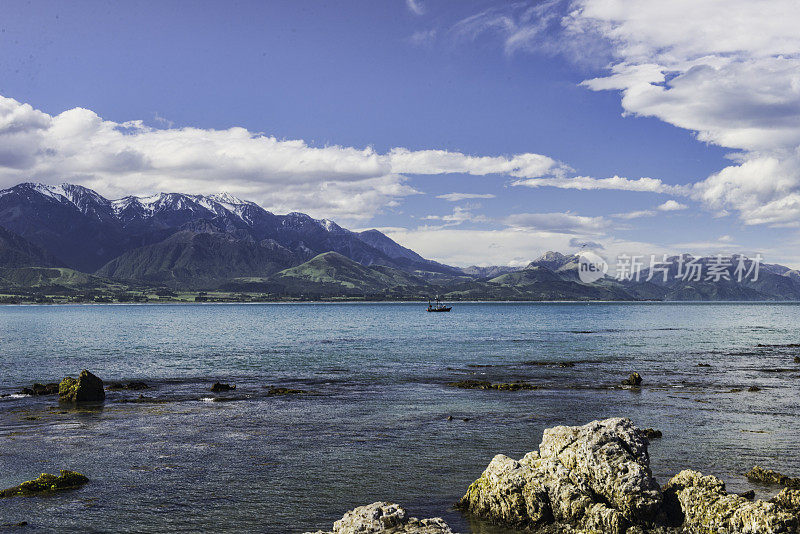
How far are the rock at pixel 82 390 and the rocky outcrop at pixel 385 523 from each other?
4130 cm

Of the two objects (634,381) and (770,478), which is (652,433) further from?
(634,381)

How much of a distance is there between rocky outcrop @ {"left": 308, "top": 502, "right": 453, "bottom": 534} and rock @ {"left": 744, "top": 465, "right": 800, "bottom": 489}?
55.6 ft

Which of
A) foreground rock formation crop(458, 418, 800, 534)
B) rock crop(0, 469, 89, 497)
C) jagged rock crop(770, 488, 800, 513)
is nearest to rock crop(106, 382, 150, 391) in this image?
rock crop(0, 469, 89, 497)

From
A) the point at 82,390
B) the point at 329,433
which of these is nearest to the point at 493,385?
the point at 329,433

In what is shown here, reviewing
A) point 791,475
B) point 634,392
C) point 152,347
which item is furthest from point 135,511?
point 152,347

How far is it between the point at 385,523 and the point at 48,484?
58.6 feet

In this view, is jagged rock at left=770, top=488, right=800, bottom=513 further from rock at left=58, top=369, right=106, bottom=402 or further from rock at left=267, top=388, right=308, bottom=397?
rock at left=58, top=369, right=106, bottom=402

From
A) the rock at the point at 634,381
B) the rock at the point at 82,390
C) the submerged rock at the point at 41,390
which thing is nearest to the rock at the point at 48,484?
the rock at the point at 82,390

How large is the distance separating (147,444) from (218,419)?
7.72 m

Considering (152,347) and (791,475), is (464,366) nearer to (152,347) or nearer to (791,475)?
(791,475)

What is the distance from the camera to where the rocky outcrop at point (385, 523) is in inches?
662

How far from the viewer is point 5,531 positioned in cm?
2119

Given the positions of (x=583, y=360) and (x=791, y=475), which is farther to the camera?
(x=583, y=360)

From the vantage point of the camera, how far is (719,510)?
1955 cm
